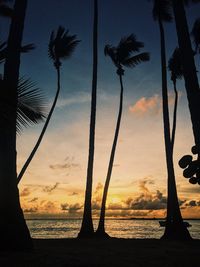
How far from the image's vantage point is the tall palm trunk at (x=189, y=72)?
4758mm

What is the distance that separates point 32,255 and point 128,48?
18.3 m

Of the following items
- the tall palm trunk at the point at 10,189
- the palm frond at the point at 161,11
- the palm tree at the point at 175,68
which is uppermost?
the palm frond at the point at 161,11

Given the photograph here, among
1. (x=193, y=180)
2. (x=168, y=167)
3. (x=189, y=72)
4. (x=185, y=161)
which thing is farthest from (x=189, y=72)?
(x=168, y=167)

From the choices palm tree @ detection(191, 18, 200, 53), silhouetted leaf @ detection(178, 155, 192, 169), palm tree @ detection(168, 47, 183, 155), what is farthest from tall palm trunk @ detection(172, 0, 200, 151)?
palm tree @ detection(168, 47, 183, 155)

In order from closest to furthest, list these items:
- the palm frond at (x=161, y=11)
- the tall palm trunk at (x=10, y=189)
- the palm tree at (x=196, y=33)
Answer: the tall palm trunk at (x=10, y=189), the palm tree at (x=196, y=33), the palm frond at (x=161, y=11)

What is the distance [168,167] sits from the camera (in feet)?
56.8

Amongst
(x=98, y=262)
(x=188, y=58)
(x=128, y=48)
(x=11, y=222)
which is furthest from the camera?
(x=128, y=48)

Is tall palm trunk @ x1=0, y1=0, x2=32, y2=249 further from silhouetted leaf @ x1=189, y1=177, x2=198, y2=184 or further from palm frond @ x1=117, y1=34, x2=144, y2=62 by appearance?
palm frond @ x1=117, y1=34, x2=144, y2=62

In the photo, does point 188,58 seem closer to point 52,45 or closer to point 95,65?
point 95,65

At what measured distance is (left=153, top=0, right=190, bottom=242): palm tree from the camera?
16.1 metres

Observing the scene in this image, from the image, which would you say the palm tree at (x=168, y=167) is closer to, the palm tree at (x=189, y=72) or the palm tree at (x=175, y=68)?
the palm tree at (x=175, y=68)

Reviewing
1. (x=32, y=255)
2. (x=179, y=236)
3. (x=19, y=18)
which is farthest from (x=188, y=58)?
(x=179, y=236)

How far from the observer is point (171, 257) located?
8539mm

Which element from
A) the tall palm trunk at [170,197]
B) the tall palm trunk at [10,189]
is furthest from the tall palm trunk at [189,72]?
the tall palm trunk at [170,197]
